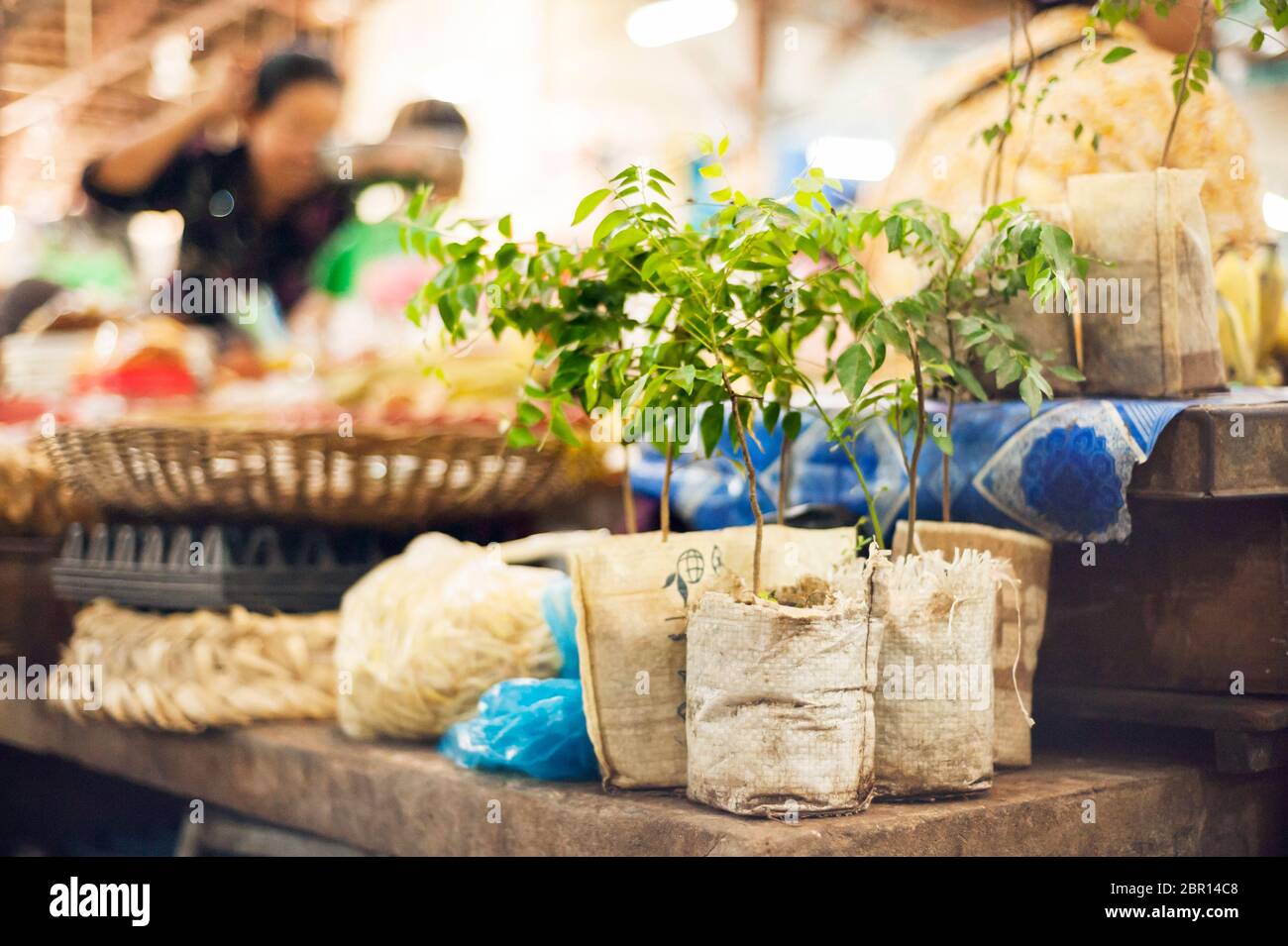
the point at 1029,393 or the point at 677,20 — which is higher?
→ the point at 677,20

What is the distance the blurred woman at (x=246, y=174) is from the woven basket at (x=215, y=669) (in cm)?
136

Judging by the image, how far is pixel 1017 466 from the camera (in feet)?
4.86

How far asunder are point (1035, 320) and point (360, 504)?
113cm

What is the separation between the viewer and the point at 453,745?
1.63m

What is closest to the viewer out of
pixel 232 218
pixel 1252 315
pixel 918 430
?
pixel 918 430

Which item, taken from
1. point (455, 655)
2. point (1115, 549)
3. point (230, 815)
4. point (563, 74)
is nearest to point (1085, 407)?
point (1115, 549)

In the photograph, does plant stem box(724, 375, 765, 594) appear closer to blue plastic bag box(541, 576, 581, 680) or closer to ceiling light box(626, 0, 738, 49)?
blue plastic bag box(541, 576, 581, 680)

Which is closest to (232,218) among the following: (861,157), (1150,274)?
(1150,274)

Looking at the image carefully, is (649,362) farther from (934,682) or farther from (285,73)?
(285,73)

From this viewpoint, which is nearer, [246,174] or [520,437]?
[520,437]

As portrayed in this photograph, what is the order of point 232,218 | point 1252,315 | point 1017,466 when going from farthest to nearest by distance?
1. point 232,218
2. point 1252,315
3. point 1017,466

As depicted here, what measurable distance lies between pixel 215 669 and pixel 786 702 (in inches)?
45.4

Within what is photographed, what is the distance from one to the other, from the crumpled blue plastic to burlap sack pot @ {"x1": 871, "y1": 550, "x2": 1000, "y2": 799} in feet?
1.26

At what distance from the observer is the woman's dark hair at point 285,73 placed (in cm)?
318
